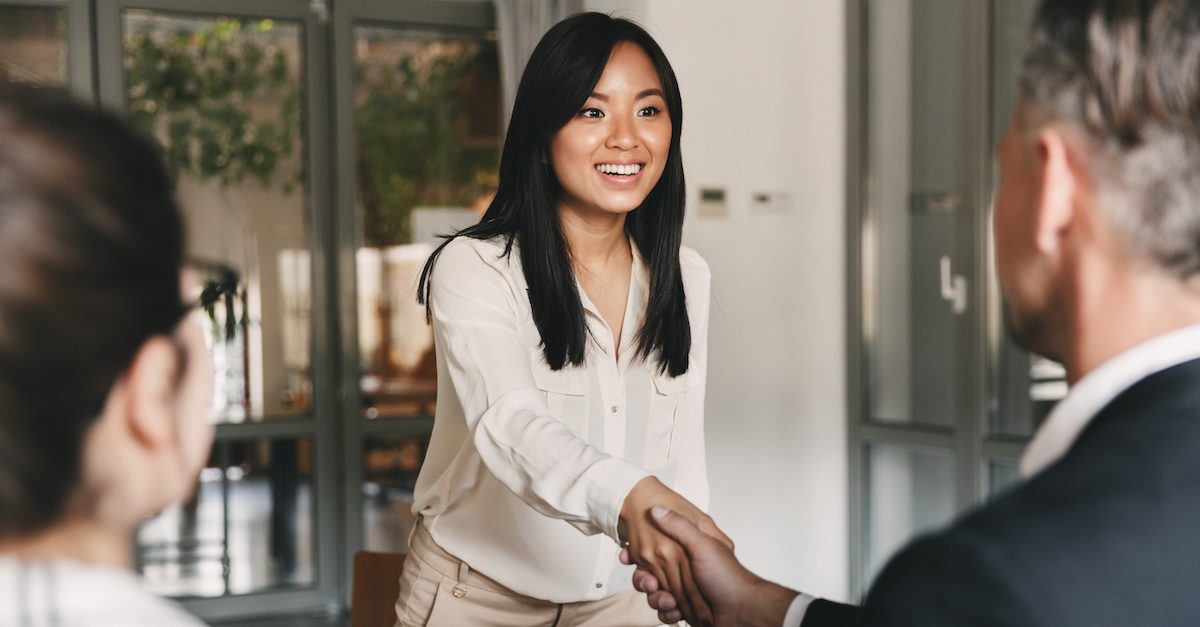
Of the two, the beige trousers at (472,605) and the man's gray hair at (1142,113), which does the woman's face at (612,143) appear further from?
the man's gray hair at (1142,113)

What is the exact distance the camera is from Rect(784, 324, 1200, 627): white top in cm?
77

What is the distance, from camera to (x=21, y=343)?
0.58 m

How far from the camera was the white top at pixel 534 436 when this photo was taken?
148cm

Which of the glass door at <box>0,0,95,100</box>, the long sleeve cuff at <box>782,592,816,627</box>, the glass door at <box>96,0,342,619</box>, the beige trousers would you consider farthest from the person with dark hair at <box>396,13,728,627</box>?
the glass door at <box>0,0,95,100</box>

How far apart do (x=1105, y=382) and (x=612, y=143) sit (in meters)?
1.10

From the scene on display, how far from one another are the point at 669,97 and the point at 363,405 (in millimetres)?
3455

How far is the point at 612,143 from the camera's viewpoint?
1786mm

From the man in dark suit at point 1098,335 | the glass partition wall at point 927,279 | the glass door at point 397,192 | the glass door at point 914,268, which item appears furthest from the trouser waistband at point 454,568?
the glass door at point 397,192

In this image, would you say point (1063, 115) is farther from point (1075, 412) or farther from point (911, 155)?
point (911, 155)

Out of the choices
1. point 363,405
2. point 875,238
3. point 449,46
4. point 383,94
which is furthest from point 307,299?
point 875,238

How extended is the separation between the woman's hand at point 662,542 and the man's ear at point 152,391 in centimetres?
83

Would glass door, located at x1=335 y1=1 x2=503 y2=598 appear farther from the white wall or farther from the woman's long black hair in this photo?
the woman's long black hair

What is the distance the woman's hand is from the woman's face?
549 mm

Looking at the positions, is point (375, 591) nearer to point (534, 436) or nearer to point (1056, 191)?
point (534, 436)
